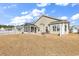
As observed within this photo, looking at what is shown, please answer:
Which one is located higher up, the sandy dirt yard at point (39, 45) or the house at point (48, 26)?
the house at point (48, 26)

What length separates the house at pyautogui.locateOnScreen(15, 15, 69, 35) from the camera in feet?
11.5

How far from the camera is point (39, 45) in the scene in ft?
11.6

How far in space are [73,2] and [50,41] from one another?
60 cm

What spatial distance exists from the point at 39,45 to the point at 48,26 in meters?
0.28

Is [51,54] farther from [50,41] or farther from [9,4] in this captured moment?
[9,4]

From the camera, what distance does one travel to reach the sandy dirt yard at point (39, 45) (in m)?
3.45

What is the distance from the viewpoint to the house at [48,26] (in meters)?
3.51

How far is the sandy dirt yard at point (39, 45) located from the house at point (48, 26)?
7 centimetres

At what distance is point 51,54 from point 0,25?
77 cm

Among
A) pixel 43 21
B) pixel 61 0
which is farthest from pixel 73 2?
pixel 43 21

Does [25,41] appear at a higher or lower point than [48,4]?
lower

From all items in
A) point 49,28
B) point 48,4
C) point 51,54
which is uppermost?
point 48,4

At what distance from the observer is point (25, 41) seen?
11.6 ft

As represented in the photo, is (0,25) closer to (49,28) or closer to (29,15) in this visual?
(29,15)
